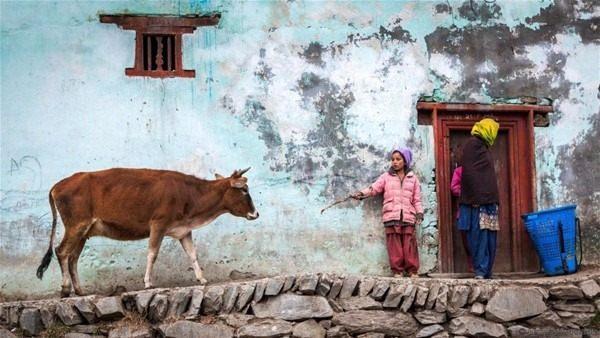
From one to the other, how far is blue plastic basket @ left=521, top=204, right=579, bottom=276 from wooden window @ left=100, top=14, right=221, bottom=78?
3.80 metres

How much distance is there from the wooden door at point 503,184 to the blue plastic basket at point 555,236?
1.62ft

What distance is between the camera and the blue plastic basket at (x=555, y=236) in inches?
406

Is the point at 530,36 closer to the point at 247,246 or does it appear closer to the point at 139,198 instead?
the point at 247,246

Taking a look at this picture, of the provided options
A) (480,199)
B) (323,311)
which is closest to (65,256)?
(323,311)

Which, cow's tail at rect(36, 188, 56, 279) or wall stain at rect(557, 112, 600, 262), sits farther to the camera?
wall stain at rect(557, 112, 600, 262)

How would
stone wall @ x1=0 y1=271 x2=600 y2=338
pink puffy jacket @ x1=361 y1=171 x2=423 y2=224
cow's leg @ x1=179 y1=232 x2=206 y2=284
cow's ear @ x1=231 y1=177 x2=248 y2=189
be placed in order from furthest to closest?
pink puffy jacket @ x1=361 y1=171 x2=423 y2=224 → cow's ear @ x1=231 y1=177 x2=248 y2=189 → cow's leg @ x1=179 y1=232 x2=206 y2=284 → stone wall @ x1=0 y1=271 x2=600 y2=338

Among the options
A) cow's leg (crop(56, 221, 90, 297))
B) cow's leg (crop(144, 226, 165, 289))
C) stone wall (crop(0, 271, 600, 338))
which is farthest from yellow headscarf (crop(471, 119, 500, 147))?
cow's leg (crop(56, 221, 90, 297))

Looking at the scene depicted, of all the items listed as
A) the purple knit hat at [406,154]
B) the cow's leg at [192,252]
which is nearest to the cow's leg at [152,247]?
the cow's leg at [192,252]

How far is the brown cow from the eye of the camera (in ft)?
32.2

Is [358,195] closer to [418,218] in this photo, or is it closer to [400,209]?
[400,209]

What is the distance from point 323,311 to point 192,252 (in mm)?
1559

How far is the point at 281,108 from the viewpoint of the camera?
35.1 feet

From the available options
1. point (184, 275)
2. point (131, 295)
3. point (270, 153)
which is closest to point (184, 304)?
point (131, 295)

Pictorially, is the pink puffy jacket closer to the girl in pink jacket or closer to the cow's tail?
the girl in pink jacket
